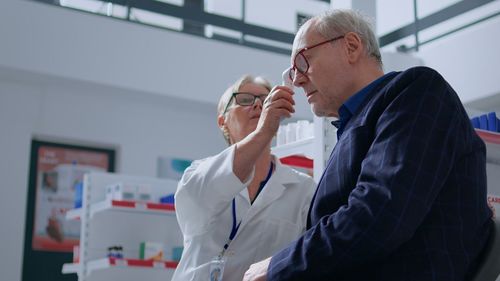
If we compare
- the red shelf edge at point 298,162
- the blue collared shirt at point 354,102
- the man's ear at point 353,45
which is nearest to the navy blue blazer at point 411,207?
the blue collared shirt at point 354,102

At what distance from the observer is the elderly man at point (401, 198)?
1406mm

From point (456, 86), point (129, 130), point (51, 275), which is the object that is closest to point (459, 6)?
point (456, 86)

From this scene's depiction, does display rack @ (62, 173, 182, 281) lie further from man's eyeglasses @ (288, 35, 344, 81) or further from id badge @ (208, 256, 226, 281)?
man's eyeglasses @ (288, 35, 344, 81)

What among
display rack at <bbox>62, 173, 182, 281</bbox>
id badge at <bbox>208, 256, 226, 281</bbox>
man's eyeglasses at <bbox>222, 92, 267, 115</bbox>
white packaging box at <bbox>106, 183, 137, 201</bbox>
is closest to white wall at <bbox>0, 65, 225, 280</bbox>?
display rack at <bbox>62, 173, 182, 281</bbox>

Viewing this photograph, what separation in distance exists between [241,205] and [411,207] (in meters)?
0.91

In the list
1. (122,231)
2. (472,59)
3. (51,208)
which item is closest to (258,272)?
(122,231)

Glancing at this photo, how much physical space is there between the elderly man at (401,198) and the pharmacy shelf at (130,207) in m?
3.72

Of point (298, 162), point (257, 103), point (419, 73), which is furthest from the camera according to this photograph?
point (298, 162)

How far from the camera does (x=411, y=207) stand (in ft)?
4.58

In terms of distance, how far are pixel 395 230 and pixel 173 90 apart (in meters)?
6.61

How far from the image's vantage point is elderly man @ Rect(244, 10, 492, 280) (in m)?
1.41

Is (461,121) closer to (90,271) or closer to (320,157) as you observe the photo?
(320,157)

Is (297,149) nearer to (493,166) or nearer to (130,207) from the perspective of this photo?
(493,166)

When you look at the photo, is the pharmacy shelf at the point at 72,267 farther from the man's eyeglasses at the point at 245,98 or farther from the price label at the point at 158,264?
the man's eyeglasses at the point at 245,98
